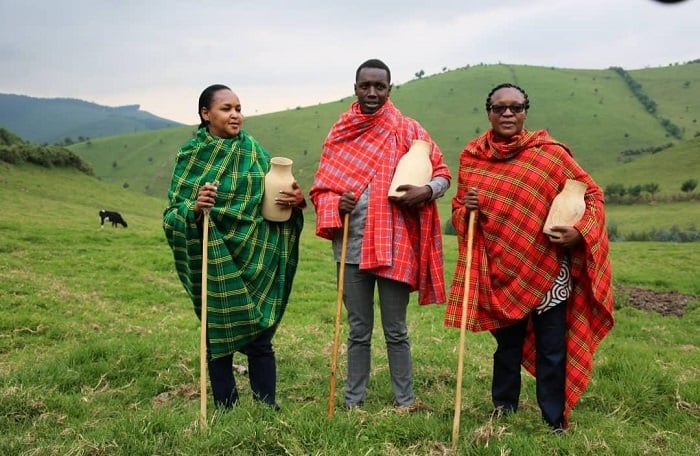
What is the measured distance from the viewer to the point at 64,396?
4.58 metres

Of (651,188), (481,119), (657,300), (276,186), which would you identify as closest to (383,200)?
(276,186)

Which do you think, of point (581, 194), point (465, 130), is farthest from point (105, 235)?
point (465, 130)

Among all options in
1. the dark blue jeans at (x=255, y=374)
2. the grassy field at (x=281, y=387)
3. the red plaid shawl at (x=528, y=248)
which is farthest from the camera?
the dark blue jeans at (x=255, y=374)

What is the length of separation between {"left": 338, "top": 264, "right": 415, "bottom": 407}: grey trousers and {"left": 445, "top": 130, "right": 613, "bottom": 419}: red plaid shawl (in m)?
0.37

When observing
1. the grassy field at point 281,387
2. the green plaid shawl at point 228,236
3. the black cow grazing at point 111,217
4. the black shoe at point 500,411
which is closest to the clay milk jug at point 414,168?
the green plaid shawl at point 228,236

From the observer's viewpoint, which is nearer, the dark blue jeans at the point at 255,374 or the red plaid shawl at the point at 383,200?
the red plaid shawl at the point at 383,200

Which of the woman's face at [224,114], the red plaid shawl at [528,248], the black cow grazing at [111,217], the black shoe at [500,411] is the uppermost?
the woman's face at [224,114]

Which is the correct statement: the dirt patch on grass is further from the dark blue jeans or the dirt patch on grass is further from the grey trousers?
the dark blue jeans

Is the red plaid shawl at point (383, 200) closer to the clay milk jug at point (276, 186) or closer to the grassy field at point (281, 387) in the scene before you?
the clay milk jug at point (276, 186)

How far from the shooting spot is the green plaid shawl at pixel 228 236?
4012 millimetres

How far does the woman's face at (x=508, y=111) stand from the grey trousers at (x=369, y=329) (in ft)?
4.10

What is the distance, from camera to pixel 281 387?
5133 millimetres

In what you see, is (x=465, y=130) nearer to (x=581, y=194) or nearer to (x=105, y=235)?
(x=105, y=235)

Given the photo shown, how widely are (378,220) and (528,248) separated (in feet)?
3.26
